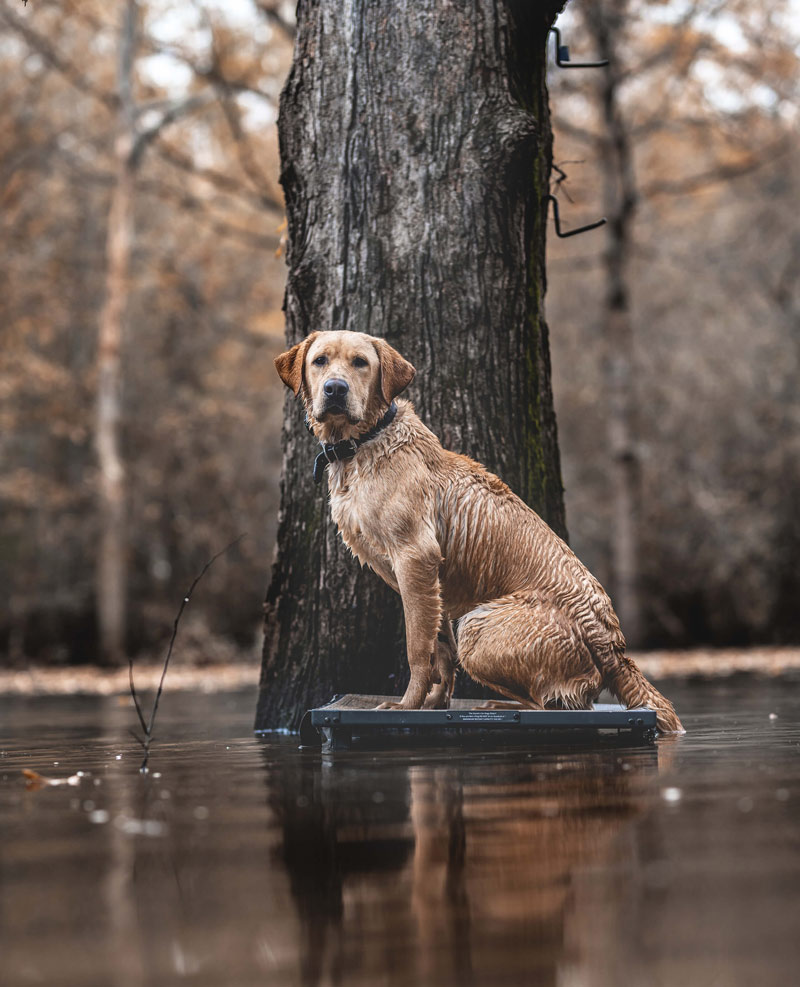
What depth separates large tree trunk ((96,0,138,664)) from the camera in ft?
68.2

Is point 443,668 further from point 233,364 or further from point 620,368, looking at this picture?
point 233,364

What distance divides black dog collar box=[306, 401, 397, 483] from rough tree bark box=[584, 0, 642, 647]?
43.2ft

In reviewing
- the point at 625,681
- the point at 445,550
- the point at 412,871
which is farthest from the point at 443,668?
the point at 412,871

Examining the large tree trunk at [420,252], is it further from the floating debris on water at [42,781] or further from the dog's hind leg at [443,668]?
the floating debris on water at [42,781]

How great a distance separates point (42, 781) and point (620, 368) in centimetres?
1498

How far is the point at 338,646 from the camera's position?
7082 mm

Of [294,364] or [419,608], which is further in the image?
[294,364]

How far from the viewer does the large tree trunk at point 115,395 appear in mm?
20781

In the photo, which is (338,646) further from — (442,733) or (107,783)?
(107,783)

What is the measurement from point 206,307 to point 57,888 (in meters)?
22.5

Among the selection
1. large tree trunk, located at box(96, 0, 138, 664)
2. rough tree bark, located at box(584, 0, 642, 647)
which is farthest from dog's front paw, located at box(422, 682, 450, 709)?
large tree trunk, located at box(96, 0, 138, 664)

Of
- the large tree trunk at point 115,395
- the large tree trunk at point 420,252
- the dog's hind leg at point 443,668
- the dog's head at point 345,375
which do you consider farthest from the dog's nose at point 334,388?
the large tree trunk at point 115,395

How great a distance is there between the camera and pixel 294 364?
6449 mm

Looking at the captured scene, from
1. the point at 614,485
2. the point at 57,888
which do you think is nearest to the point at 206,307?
the point at 614,485
